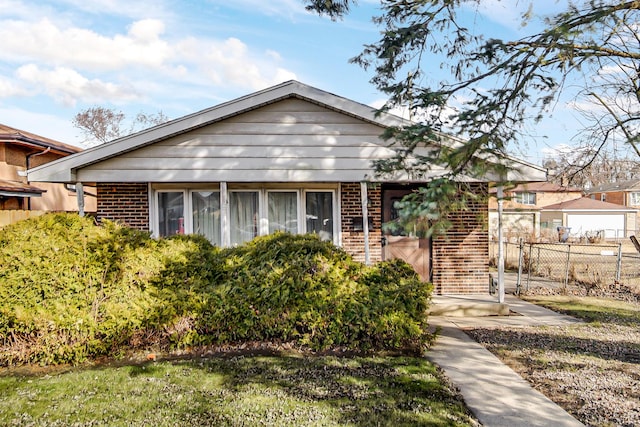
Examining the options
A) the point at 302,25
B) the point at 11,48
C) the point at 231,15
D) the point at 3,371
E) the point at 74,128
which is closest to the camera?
the point at 3,371

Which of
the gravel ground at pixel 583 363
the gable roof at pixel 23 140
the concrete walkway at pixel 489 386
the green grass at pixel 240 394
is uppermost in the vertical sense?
the gable roof at pixel 23 140

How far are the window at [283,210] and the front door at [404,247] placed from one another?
77.8 inches

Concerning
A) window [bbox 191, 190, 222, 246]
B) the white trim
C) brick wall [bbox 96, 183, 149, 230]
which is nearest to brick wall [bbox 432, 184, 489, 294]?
the white trim

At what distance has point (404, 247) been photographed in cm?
972

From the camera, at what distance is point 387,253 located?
9672 mm

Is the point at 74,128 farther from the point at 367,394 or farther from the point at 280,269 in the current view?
the point at 367,394

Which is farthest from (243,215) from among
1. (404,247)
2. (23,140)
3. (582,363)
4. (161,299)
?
(23,140)

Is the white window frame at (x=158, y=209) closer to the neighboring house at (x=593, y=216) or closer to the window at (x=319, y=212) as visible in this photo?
the window at (x=319, y=212)

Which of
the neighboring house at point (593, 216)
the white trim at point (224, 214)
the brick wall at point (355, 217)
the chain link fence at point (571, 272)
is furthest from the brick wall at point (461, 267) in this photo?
the neighboring house at point (593, 216)

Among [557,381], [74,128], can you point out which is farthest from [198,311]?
[74,128]

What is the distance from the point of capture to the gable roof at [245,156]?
825 cm

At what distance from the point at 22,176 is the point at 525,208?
44.9 feet

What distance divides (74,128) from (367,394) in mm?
36401

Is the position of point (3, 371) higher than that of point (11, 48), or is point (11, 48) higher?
point (11, 48)
